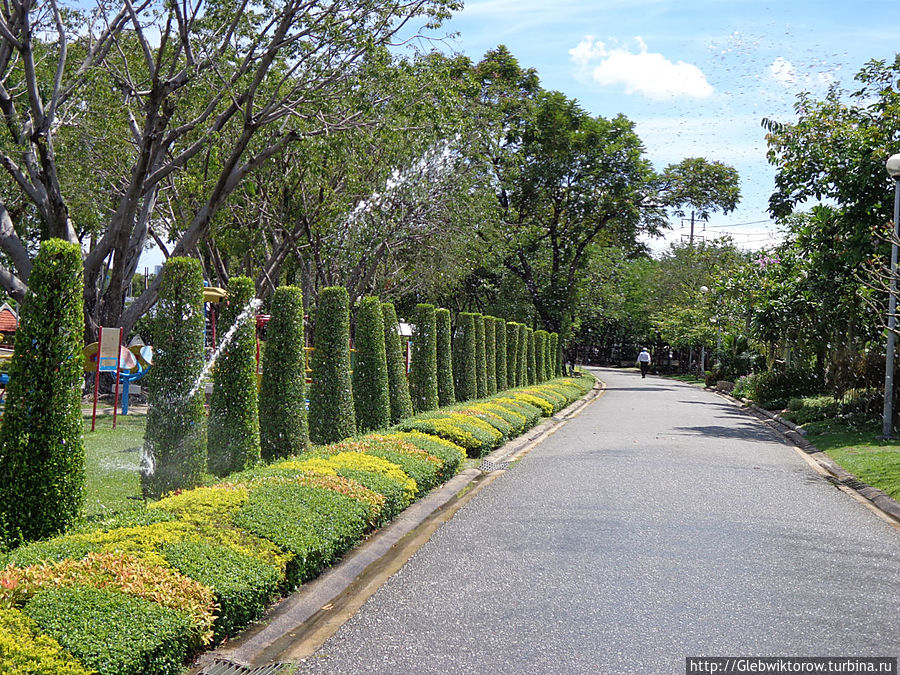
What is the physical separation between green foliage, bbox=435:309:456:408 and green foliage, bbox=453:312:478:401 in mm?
2020

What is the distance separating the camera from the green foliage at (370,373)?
13.4m

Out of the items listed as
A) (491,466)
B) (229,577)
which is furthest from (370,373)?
(229,577)

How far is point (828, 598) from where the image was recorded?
5840mm

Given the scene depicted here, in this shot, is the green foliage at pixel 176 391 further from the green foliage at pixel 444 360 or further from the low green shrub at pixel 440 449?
the green foliage at pixel 444 360

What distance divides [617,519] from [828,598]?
2.76m

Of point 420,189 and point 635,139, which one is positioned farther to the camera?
point 635,139

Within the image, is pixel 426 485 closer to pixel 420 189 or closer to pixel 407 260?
pixel 420 189

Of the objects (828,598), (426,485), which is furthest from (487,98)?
(828,598)

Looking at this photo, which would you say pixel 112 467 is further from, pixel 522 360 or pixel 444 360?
pixel 522 360

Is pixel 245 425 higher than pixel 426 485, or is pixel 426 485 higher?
pixel 245 425

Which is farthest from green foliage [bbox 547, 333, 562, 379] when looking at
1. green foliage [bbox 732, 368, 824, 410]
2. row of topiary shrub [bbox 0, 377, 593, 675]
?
row of topiary shrub [bbox 0, 377, 593, 675]

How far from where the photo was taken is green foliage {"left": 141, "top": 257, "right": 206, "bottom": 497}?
774 cm

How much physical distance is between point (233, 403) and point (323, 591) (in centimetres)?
330

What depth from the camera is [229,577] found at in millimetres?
5117
